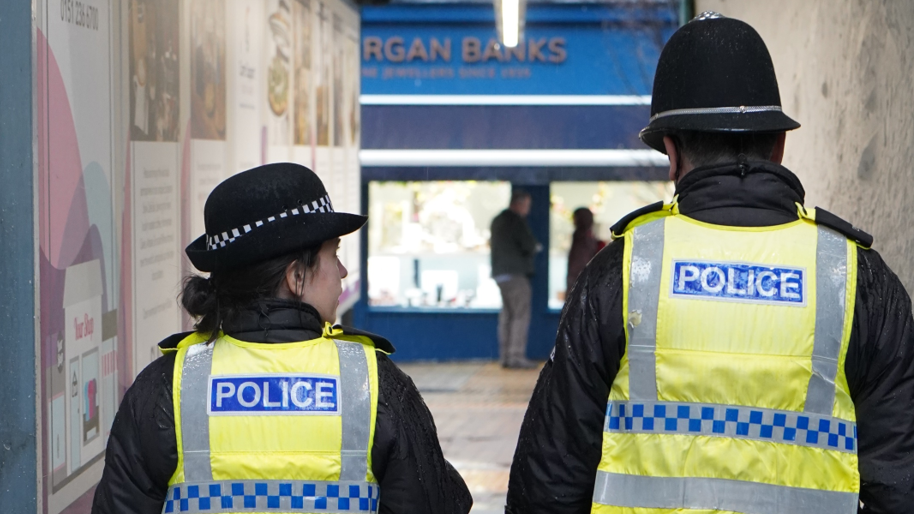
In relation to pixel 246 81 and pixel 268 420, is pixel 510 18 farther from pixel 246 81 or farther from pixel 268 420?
pixel 268 420

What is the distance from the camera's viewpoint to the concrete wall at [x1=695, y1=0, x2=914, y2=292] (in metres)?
3.16

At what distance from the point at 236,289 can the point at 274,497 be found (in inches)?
15.5

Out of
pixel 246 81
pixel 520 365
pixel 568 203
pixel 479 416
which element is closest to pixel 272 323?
pixel 246 81

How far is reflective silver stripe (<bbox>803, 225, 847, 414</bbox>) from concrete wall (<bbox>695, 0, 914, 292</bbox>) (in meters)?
1.19

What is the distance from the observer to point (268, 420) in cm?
198

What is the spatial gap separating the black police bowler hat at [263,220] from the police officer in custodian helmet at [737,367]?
1.76 ft

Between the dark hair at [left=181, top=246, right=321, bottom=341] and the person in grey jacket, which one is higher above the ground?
the dark hair at [left=181, top=246, right=321, bottom=341]

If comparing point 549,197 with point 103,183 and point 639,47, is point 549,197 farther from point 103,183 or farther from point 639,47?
point 103,183

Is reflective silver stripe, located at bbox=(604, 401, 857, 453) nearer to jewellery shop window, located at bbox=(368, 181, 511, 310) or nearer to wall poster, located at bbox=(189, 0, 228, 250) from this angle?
wall poster, located at bbox=(189, 0, 228, 250)

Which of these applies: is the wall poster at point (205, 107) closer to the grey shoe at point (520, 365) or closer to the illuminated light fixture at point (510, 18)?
the illuminated light fixture at point (510, 18)

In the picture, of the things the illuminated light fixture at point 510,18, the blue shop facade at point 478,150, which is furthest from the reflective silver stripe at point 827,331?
the blue shop facade at point 478,150

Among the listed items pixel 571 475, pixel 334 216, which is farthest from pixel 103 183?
pixel 571 475

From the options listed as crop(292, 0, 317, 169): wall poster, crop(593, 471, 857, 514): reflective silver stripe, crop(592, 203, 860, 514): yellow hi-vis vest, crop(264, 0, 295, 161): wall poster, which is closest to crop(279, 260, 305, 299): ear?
crop(592, 203, 860, 514): yellow hi-vis vest

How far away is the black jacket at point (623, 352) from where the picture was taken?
6.77ft
